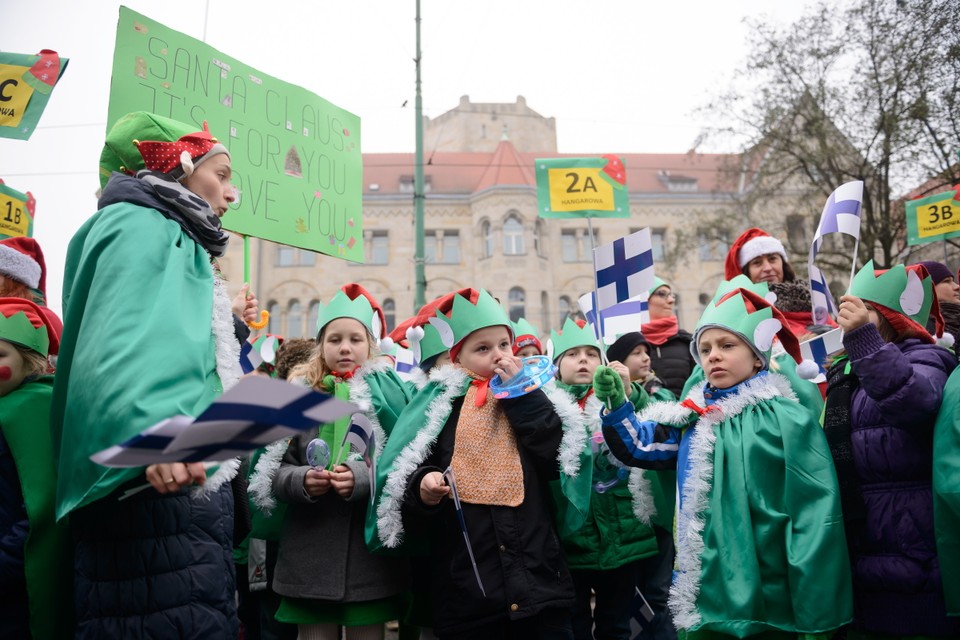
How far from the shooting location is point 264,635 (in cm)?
423

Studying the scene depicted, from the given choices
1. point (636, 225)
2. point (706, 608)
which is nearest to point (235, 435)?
point (706, 608)

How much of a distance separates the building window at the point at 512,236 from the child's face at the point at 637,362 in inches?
1148

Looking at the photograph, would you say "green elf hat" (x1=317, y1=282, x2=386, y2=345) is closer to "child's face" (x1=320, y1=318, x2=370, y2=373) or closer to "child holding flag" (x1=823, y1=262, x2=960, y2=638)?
"child's face" (x1=320, y1=318, x2=370, y2=373)

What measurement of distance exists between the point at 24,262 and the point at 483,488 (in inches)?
104

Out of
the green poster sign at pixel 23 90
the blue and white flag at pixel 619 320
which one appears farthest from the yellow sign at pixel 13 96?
the blue and white flag at pixel 619 320

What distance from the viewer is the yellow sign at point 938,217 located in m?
8.54

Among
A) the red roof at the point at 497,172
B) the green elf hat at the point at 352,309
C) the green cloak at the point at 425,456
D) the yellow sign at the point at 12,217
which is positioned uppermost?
the red roof at the point at 497,172

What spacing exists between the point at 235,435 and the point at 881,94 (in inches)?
582

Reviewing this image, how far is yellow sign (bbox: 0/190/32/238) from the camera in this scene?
6.09m

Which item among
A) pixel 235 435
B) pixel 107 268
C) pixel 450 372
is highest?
pixel 107 268

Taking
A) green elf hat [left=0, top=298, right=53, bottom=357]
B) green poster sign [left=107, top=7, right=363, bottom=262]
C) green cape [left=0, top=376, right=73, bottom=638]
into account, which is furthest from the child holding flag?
green elf hat [left=0, top=298, right=53, bottom=357]

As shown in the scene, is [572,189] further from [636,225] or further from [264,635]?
[636,225]

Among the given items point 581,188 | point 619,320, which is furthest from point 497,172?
point 619,320

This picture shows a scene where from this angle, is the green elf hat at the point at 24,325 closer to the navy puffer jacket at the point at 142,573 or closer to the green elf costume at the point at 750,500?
the navy puffer jacket at the point at 142,573
